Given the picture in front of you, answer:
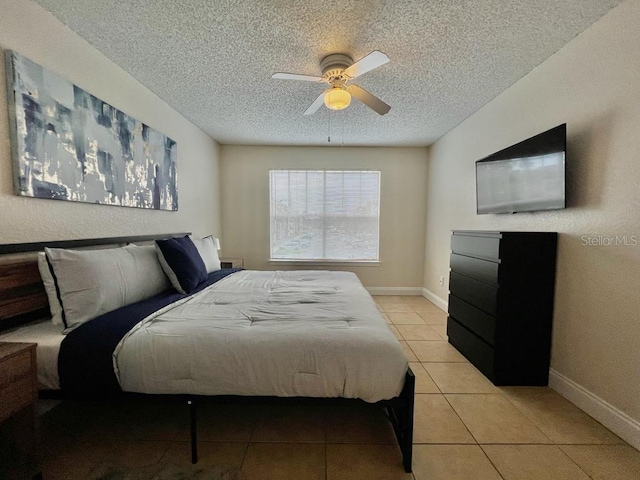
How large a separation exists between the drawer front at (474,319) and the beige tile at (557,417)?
0.38 meters

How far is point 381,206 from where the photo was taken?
4449 mm

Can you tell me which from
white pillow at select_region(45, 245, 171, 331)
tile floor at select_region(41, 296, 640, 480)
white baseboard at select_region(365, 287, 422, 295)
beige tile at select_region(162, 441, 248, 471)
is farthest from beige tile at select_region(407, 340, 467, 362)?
white pillow at select_region(45, 245, 171, 331)

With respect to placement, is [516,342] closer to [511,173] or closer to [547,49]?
[511,173]

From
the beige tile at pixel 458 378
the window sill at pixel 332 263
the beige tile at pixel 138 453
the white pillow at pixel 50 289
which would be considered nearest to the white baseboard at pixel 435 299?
the window sill at pixel 332 263

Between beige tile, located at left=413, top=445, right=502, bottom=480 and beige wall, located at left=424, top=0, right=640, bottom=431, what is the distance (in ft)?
3.00

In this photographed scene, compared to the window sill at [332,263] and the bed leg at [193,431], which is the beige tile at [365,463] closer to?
the bed leg at [193,431]

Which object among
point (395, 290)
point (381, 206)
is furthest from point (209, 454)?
point (381, 206)

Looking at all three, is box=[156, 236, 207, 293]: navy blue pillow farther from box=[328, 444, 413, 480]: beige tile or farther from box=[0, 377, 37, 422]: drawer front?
box=[328, 444, 413, 480]: beige tile

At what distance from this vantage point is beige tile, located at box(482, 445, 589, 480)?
1.27 m

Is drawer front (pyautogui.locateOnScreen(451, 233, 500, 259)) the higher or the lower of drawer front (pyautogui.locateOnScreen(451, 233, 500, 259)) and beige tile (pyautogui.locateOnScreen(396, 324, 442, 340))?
the higher

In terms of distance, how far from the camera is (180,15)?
5.42ft

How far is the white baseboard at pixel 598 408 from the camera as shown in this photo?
145 cm

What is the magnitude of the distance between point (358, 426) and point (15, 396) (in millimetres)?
1573
